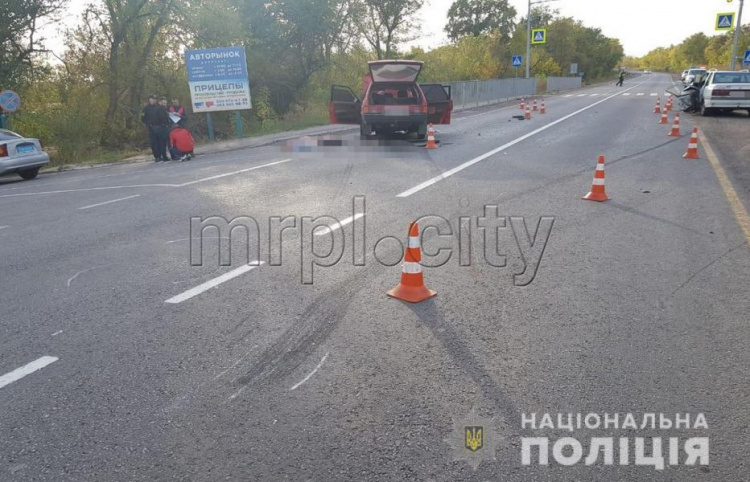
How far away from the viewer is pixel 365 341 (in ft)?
12.7

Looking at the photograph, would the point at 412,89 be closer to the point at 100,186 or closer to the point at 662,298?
the point at 100,186

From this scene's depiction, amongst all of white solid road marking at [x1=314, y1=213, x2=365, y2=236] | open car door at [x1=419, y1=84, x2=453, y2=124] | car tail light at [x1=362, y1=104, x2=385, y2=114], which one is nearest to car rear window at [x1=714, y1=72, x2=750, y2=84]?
open car door at [x1=419, y1=84, x2=453, y2=124]

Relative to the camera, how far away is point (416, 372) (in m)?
3.46

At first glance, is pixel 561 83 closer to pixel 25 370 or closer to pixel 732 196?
pixel 732 196

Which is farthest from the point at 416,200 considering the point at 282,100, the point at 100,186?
the point at 282,100

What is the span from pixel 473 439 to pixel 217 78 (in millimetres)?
19819

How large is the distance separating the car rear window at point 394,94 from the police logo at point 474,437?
13.6 meters

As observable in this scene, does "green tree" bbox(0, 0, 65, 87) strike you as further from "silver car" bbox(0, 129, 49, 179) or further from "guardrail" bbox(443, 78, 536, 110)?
"guardrail" bbox(443, 78, 536, 110)

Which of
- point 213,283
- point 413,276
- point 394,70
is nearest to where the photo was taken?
point 413,276

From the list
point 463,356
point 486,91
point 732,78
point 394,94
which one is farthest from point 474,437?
point 486,91

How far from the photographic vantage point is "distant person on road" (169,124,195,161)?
1581cm

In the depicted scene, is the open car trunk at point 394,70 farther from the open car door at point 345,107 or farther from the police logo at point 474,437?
the police logo at point 474,437

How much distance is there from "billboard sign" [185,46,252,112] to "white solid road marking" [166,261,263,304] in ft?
53.9

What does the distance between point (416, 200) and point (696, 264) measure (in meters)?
4.00
